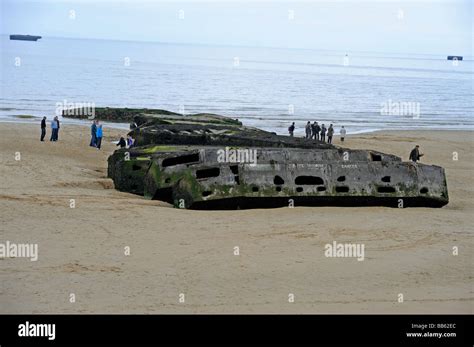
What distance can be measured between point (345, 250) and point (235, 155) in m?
5.46

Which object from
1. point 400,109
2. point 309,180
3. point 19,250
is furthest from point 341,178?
point 400,109

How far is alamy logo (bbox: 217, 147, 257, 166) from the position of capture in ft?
60.8

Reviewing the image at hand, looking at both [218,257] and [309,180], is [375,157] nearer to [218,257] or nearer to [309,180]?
[309,180]

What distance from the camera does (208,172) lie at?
57.3ft

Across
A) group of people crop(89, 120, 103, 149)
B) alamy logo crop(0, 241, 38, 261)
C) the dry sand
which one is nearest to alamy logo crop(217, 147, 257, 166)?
the dry sand

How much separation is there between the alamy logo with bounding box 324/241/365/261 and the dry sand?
0.46 feet

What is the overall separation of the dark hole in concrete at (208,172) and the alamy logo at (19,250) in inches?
190

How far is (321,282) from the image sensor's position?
12.0m

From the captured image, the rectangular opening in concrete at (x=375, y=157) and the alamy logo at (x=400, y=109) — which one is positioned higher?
the alamy logo at (x=400, y=109)

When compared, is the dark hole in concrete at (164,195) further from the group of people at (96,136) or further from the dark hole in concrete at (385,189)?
the group of people at (96,136)

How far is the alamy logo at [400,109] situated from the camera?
203 feet

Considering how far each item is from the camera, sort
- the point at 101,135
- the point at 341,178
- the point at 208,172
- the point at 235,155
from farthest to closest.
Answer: the point at 101,135
the point at 235,155
the point at 341,178
the point at 208,172

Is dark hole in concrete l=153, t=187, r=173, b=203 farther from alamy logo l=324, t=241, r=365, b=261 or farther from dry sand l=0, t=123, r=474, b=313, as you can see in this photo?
alamy logo l=324, t=241, r=365, b=261
